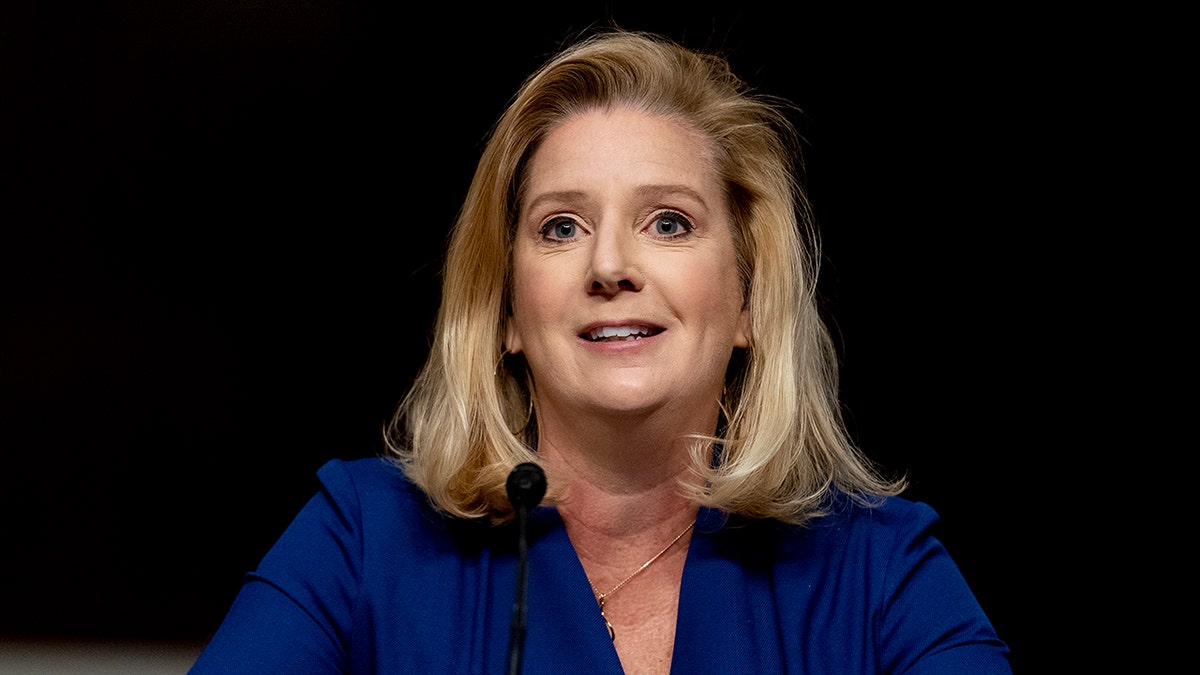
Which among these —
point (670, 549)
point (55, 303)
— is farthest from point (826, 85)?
point (55, 303)

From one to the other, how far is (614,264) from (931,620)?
582 mm

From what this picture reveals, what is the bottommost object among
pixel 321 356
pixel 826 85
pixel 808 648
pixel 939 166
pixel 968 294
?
pixel 808 648

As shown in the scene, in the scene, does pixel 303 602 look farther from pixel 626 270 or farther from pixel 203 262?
pixel 203 262

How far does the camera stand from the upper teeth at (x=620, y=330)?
5.07ft

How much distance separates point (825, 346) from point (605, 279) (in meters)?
0.48

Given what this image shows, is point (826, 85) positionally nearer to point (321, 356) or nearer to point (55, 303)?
point (321, 356)

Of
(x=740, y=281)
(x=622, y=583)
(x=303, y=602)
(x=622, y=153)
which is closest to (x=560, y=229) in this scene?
(x=622, y=153)

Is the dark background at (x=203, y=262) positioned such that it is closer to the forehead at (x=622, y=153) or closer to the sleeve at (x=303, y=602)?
the forehead at (x=622, y=153)

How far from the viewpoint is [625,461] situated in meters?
1.65

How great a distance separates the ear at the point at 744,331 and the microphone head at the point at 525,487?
26.9 inches

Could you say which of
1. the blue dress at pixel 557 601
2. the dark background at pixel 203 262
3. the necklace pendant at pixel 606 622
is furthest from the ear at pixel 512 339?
the dark background at pixel 203 262

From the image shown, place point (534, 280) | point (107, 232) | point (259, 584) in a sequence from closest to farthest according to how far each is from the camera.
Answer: point (259, 584), point (534, 280), point (107, 232)

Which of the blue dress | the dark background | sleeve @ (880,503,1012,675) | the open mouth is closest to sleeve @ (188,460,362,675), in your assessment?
the blue dress

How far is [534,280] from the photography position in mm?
1619
